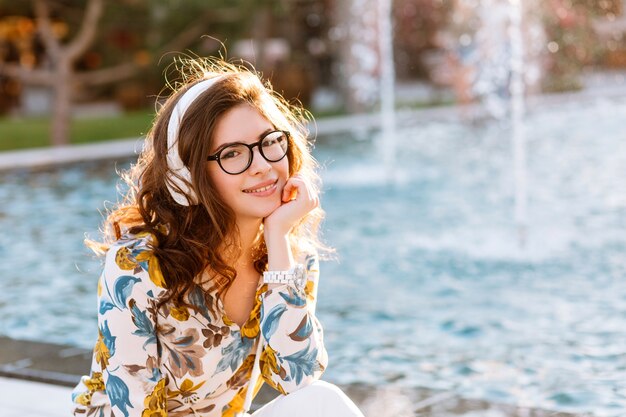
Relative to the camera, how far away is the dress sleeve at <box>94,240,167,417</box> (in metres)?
2.33

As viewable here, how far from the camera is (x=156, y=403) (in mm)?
2375

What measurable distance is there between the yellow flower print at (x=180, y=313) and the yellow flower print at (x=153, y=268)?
7 cm

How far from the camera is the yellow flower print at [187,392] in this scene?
2491 millimetres

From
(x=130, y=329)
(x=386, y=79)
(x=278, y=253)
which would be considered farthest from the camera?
(x=386, y=79)

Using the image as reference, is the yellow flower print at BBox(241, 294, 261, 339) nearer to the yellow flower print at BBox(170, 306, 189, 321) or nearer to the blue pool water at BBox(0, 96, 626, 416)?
the yellow flower print at BBox(170, 306, 189, 321)

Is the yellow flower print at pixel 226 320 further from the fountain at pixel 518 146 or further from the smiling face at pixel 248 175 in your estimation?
the fountain at pixel 518 146

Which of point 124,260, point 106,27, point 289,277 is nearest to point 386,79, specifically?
point 106,27

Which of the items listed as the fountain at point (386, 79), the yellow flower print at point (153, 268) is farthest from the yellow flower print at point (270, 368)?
the fountain at point (386, 79)

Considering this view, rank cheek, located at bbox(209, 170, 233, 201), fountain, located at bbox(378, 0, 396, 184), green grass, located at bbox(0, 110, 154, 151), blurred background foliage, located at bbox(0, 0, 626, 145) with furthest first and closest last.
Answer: green grass, located at bbox(0, 110, 154, 151)
blurred background foliage, located at bbox(0, 0, 626, 145)
fountain, located at bbox(378, 0, 396, 184)
cheek, located at bbox(209, 170, 233, 201)

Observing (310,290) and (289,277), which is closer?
(289,277)

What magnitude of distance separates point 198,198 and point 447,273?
437 centimetres

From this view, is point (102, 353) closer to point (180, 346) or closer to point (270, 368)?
point (180, 346)

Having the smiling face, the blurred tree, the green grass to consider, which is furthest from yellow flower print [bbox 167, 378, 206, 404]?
the green grass

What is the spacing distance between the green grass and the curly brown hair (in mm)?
13871
